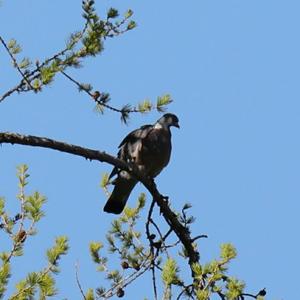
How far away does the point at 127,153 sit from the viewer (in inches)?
307

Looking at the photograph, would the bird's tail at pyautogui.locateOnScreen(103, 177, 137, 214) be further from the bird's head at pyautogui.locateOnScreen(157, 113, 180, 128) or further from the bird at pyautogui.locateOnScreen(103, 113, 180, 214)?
the bird's head at pyautogui.locateOnScreen(157, 113, 180, 128)

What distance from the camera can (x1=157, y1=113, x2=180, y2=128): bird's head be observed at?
327 inches

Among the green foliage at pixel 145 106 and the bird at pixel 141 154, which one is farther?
the bird at pixel 141 154

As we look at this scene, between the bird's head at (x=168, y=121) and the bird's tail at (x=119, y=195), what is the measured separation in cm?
64

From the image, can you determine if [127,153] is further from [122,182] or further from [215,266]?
[215,266]

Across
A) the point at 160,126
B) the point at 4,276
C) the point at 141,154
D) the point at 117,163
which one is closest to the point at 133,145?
the point at 141,154

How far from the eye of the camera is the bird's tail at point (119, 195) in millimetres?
7859

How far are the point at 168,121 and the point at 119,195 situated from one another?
879 millimetres

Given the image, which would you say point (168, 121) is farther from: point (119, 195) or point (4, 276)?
point (4, 276)

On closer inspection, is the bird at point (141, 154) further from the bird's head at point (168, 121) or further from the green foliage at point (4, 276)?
the green foliage at point (4, 276)

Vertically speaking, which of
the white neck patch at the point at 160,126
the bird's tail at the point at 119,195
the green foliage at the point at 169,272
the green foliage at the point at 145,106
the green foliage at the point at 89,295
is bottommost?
the green foliage at the point at 169,272

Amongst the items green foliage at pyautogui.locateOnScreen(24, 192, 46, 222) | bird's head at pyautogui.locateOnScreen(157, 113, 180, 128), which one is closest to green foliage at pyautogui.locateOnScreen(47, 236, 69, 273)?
green foliage at pyautogui.locateOnScreen(24, 192, 46, 222)

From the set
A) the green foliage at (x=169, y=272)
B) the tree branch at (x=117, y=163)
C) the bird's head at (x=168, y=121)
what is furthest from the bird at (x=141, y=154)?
the green foliage at (x=169, y=272)

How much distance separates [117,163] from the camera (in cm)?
531
